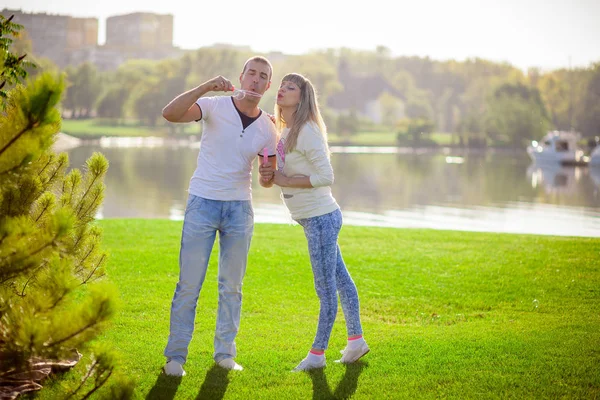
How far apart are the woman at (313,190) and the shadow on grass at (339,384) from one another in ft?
0.27

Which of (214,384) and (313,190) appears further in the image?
(313,190)

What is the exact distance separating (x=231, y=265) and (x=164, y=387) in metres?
0.94

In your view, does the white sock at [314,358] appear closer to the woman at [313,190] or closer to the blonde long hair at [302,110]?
the woman at [313,190]

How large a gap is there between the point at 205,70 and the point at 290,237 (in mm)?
83666

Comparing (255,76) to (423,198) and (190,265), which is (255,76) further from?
(423,198)

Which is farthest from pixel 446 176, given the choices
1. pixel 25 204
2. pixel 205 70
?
pixel 205 70

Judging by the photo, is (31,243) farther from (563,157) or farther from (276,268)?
(563,157)

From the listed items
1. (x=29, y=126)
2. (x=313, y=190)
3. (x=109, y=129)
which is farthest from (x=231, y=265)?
(x=109, y=129)

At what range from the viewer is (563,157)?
54969 mm

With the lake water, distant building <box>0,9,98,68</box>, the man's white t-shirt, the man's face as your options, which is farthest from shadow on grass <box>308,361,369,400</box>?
distant building <box>0,9,98,68</box>

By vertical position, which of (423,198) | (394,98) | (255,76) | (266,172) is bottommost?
(423,198)

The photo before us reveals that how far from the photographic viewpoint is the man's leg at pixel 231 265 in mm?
5074

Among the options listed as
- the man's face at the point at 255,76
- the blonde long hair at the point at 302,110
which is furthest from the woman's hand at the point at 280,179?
the man's face at the point at 255,76

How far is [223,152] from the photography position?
5.00 metres
